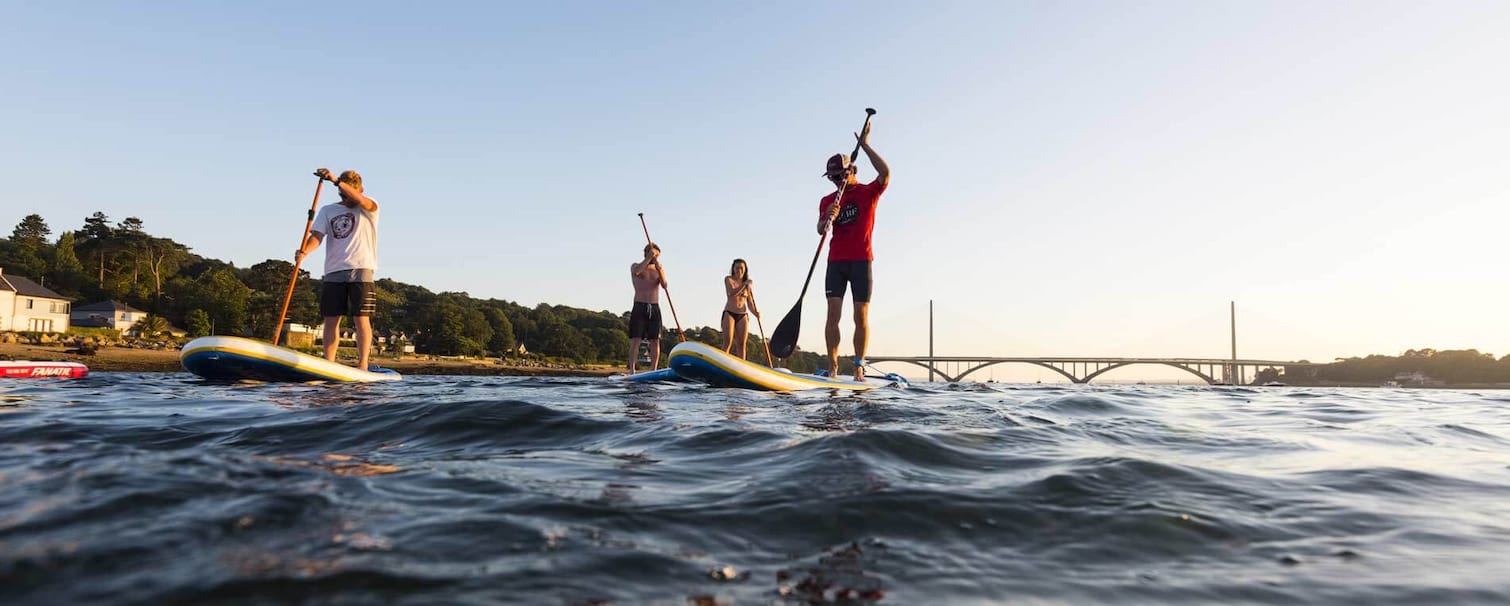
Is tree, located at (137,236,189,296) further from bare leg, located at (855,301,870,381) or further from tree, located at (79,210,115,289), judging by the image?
bare leg, located at (855,301,870,381)

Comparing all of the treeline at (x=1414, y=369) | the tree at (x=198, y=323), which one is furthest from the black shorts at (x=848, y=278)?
the treeline at (x=1414, y=369)

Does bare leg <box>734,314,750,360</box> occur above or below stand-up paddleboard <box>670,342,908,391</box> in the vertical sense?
above

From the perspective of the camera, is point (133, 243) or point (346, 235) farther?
point (133, 243)

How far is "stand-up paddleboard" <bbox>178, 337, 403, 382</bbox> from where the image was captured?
8289mm

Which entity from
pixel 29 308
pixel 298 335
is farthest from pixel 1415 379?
pixel 29 308

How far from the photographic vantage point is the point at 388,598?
1.70 meters

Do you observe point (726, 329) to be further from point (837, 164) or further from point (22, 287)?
point (22, 287)

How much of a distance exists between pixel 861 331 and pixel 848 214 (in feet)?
5.20

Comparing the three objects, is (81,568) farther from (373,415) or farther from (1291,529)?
(1291,529)

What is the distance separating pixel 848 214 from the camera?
31.5 feet

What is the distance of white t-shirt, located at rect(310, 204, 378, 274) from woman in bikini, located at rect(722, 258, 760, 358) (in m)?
5.52

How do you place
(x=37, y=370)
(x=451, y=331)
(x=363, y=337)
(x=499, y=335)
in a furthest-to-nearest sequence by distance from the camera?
(x=499, y=335) < (x=451, y=331) < (x=37, y=370) < (x=363, y=337)

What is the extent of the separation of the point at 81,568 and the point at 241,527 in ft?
1.24

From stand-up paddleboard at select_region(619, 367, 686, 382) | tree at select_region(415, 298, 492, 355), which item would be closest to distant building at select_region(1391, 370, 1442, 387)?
stand-up paddleboard at select_region(619, 367, 686, 382)
